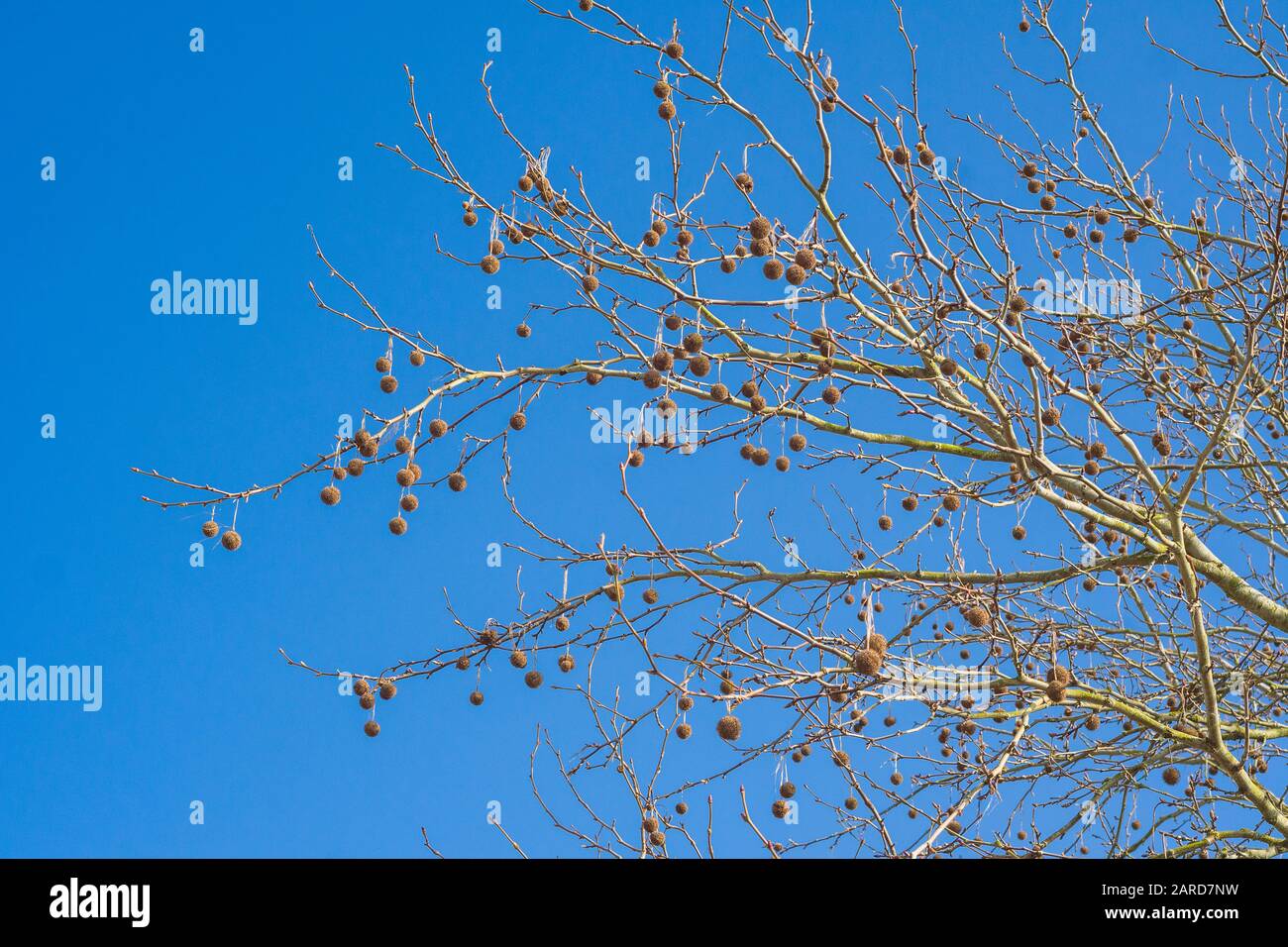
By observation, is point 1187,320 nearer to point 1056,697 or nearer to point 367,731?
point 1056,697

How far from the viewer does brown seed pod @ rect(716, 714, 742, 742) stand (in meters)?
3.54

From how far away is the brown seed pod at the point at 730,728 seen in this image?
3.54 m

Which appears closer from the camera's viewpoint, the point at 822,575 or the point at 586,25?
the point at 586,25

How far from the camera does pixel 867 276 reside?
4.93 metres

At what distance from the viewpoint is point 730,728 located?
3.56 metres

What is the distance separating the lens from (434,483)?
5023 mm

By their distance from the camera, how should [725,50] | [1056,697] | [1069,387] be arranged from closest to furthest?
[1056,697] → [725,50] → [1069,387]
